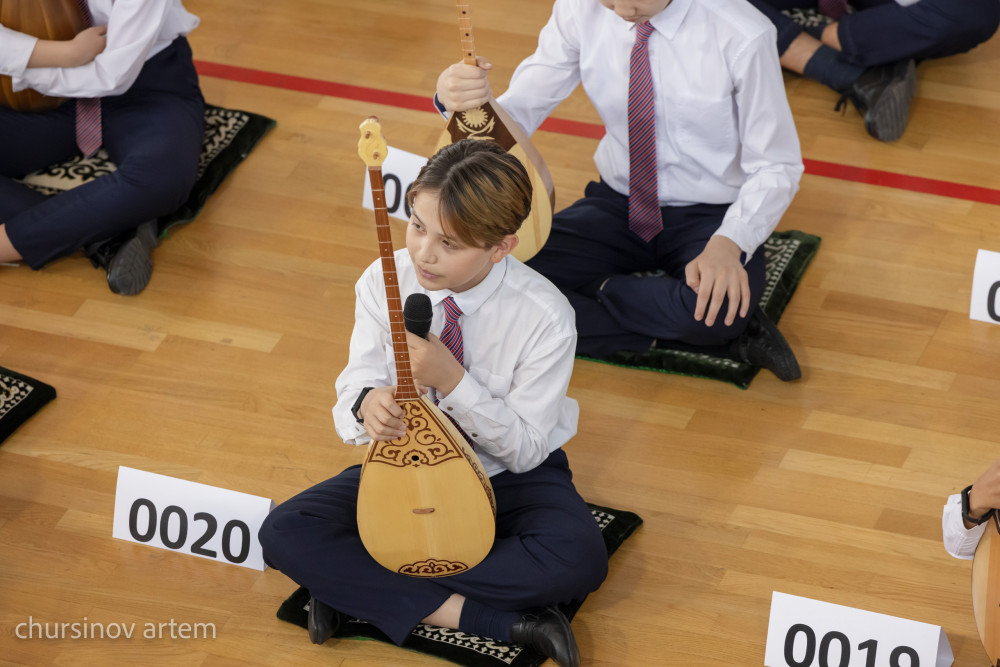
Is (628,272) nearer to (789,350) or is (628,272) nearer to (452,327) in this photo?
(789,350)

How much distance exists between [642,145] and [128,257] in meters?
1.20

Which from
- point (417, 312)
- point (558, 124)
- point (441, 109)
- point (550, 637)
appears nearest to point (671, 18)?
point (441, 109)

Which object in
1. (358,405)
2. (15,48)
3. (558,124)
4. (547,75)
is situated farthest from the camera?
(558,124)

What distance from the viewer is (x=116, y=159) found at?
3043 mm

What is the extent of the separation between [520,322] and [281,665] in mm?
708

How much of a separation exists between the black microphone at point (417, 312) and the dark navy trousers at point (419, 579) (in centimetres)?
45

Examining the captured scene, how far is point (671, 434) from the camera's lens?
252 centimetres

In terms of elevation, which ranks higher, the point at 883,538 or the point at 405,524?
the point at 405,524

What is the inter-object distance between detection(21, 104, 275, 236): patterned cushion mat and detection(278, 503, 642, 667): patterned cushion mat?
1210mm

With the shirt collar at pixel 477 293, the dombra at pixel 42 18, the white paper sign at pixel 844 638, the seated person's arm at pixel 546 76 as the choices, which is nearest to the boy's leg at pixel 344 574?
the shirt collar at pixel 477 293

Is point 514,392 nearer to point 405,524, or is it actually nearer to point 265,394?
point 405,524

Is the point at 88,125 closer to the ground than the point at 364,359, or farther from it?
closer to the ground

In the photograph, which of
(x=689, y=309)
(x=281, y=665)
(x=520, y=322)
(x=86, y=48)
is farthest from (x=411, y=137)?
(x=281, y=665)

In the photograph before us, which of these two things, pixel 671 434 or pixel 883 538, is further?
pixel 671 434
